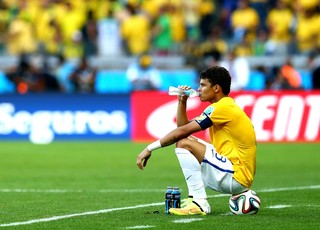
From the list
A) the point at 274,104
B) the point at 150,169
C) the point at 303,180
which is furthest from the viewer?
the point at 274,104

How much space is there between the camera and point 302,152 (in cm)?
2136

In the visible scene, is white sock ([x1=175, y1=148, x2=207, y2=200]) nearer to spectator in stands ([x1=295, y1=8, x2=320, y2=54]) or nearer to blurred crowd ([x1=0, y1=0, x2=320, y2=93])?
blurred crowd ([x1=0, y1=0, x2=320, y2=93])

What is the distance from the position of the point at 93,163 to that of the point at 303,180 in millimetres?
5038

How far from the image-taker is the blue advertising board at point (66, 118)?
24.4 meters

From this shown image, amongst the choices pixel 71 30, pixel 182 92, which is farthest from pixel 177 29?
pixel 182 92

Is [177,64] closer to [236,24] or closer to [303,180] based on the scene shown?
[236,24]

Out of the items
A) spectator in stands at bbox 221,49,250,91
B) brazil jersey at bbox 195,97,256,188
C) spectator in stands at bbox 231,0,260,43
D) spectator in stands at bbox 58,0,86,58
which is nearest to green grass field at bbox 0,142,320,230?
brazil jersey at bbox 195,97,256,188

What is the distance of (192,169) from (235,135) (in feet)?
2.00

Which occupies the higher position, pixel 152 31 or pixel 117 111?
pixel 152 31

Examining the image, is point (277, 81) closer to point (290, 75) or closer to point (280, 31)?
point (290, 75)

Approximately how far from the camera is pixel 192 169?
1038cm

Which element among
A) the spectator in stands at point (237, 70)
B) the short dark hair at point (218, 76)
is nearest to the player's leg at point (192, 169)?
the short dark hair at point (218, 76)

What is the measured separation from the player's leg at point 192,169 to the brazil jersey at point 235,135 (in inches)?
11.5

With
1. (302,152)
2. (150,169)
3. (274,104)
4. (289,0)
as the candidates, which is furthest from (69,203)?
(289,0)
